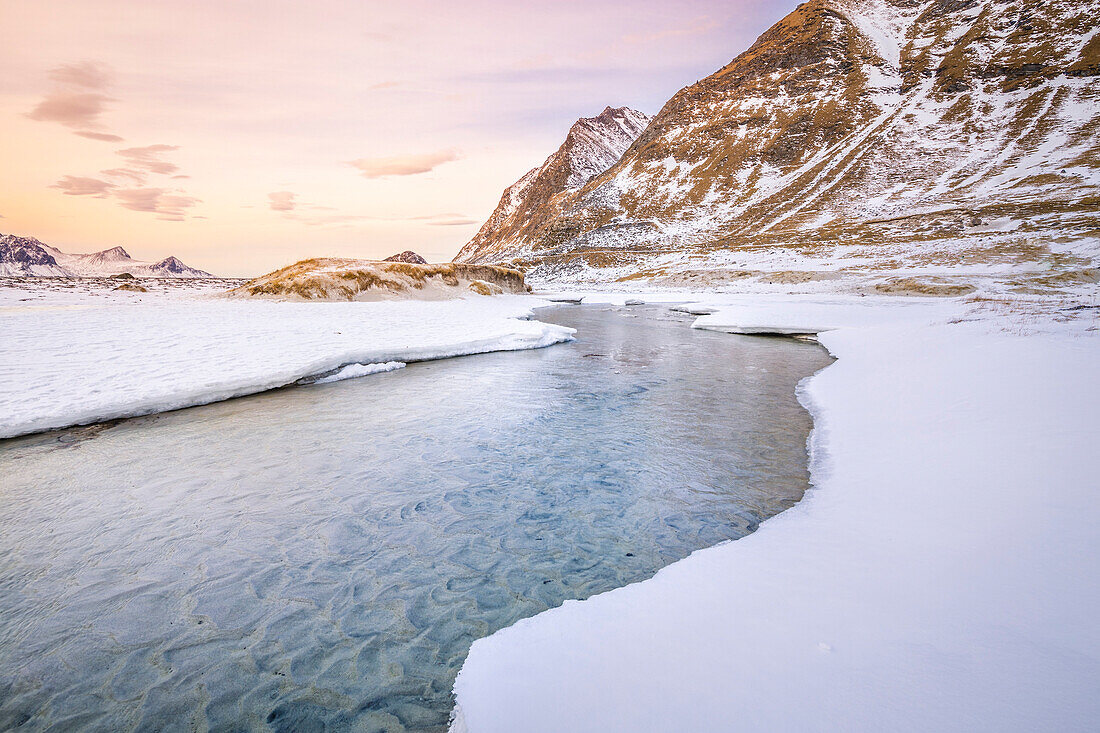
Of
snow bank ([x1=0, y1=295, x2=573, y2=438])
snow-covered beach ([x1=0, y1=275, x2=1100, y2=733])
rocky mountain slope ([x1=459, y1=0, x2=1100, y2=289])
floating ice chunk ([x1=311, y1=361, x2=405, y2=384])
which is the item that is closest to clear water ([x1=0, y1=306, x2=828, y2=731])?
snow bank ([x1=0, y1=295, x2=573, y2=438])

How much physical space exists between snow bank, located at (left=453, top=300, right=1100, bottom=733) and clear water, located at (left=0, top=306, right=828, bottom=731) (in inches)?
30.6

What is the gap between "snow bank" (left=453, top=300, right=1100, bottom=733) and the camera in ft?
7.97

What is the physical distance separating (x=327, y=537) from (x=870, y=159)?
143 metres

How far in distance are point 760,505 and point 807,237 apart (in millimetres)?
91065

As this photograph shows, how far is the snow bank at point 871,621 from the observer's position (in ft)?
7.97

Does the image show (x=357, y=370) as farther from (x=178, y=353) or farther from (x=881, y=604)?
(x=881, y=604)

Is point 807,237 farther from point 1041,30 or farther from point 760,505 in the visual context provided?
point 1041,30

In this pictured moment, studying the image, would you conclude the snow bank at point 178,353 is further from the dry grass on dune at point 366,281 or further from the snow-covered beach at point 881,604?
the dry grass on dune at point 366,281

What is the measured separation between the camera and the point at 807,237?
82938mm

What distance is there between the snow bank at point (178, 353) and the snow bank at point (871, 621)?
968 centimetres

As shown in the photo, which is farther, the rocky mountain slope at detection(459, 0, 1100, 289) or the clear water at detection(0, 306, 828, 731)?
the rocky mountain slope at detection(459, 0, 1100, 289)

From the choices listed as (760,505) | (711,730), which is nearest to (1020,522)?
(760,505)

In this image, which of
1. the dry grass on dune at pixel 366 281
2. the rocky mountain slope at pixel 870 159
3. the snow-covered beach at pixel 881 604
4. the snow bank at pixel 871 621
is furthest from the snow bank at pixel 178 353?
the rocky mountain slope at pixel 870 159

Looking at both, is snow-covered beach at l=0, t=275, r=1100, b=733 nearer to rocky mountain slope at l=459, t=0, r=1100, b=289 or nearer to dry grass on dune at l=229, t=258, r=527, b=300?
dry grass on dune at l=229, t=258, r=527, b=300
